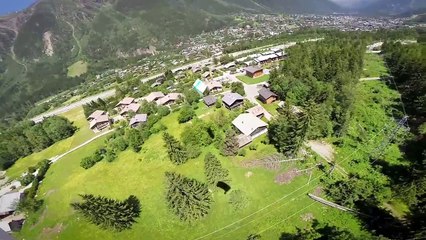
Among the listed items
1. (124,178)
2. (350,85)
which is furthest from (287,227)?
(350,85)

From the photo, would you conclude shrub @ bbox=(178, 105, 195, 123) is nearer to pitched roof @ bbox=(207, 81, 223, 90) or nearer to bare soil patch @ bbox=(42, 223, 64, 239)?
pitched roof @ bbox=(207, 81, 223, 90)

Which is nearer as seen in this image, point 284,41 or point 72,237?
point 72,237

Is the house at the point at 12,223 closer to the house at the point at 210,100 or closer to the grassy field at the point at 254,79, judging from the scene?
the house at the point at 210,100

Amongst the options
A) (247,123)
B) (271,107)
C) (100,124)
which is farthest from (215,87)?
(100,124)

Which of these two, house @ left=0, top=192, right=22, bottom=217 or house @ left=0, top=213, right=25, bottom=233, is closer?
house @ left=0, top=213, right=25, bottom=233

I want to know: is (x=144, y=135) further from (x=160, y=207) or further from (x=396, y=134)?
(x=396, y=134)

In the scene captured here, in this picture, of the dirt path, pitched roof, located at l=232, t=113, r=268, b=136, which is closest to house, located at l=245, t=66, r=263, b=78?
pitched roof, located at l=232, t=113, r=268, b=136

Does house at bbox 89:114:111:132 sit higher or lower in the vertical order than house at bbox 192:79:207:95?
lower
